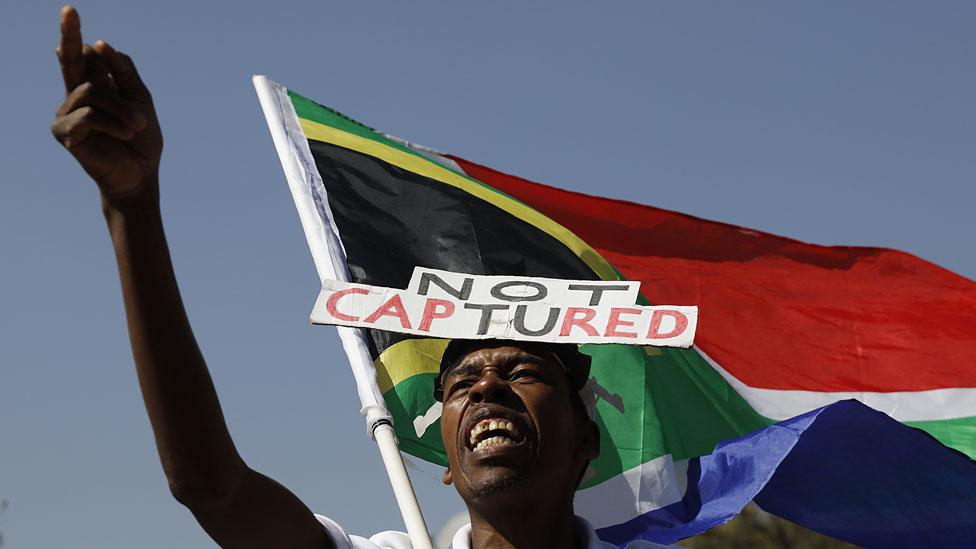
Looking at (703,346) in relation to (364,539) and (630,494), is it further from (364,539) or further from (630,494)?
(364,539)

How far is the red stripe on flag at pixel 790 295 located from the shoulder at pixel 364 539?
10.4 feet

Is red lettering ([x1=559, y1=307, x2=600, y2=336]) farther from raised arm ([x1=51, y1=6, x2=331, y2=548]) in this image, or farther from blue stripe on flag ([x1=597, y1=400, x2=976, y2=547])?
blue stripe on flag ([x1=597, y1=400, x2=976, y2=547])

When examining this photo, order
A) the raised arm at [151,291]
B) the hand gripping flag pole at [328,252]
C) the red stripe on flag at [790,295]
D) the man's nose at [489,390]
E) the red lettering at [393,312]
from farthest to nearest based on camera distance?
the red stripe on flag at [790,295] → the hand gripping flag pole at [328,252] → the red lettering at [393,312] → the man's nose at [489,390] → the raised arm at [151,291]

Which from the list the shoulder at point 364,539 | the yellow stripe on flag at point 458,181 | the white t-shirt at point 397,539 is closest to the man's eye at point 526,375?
the white t-shirt at point 397,539

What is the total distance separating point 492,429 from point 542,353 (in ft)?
1.19

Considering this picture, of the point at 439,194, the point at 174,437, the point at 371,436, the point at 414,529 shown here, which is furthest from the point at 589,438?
the point at 439,194

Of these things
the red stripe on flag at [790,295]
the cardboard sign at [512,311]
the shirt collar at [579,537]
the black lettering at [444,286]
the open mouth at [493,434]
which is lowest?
the shirt collar at [579,537]

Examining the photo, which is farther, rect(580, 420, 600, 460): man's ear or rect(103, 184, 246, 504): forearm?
rect(580, 420, 600, 460): man's ear

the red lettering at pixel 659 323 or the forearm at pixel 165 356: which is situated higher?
the red lettering at pixel 659 323

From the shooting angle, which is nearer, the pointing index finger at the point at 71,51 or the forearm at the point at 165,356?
the pointing index finger at the point at 71,51

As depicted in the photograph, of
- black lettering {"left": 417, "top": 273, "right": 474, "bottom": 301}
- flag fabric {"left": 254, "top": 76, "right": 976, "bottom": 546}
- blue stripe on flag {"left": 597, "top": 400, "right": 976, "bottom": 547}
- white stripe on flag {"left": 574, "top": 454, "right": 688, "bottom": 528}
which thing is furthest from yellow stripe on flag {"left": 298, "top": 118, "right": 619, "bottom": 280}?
black lettering {"left": 417, "top": 273, "right": 474, "bottom": 301}

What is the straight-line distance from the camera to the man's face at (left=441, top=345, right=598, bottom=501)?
13.2 ft

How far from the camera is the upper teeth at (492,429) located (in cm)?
405

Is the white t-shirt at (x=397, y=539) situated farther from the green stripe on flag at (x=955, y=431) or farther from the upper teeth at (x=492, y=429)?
the green stripe on flag at (x=955, y=431)
